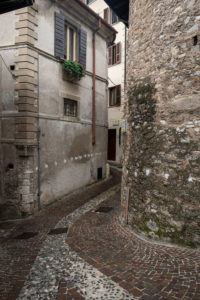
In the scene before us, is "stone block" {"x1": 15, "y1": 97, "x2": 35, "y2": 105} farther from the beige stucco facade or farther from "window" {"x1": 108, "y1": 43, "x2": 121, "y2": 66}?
"window" {"x1": 108, "y1": 43, "x2": 121, "y2": 66}

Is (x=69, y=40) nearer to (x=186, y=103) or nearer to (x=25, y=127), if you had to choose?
(x=25, y=127)

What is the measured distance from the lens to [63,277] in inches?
150

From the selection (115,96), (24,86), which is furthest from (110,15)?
(24,86)

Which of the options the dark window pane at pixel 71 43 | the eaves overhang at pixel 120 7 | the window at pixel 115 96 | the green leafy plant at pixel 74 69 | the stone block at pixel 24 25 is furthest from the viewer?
the window at pixel 115 96

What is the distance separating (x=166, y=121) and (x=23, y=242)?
15.8ft

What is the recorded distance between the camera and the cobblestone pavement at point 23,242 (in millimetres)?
3770

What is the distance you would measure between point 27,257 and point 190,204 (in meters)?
3.77

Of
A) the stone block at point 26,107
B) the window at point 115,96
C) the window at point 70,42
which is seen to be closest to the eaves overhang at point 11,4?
the stone block at point 26,107

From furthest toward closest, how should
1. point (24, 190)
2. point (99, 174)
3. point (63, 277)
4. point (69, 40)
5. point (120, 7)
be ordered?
point (99, 174)
point (69, 40)
point (24, 190)
point (120, 7)
point (63, 277)

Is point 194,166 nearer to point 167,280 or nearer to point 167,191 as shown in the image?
point 167,191

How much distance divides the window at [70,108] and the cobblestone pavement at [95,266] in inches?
205

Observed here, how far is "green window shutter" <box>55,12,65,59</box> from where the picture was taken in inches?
340

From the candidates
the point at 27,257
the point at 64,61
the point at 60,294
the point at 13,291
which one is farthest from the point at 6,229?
the point at 64,61

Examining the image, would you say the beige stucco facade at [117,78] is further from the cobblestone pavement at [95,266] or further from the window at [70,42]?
the cobblestone pavement at [95,266]
